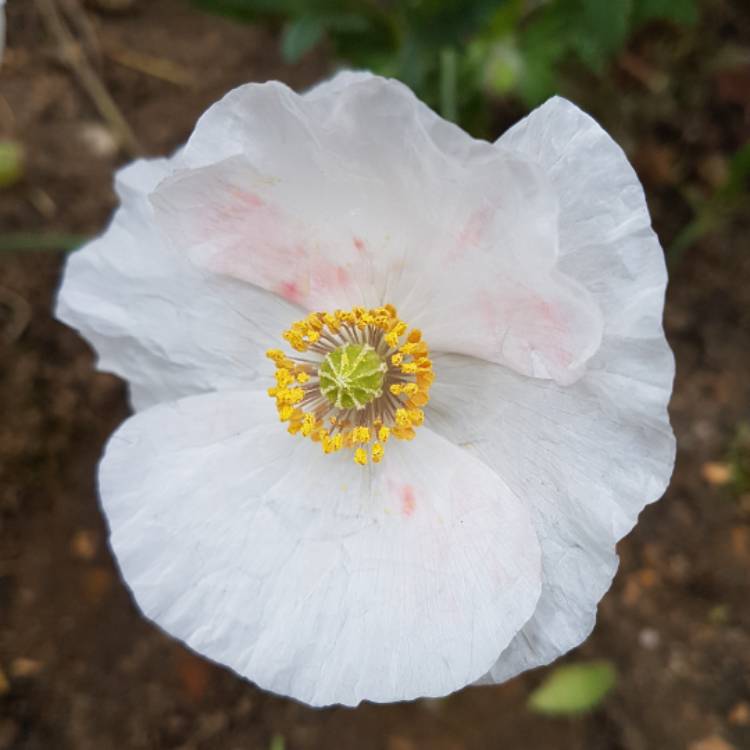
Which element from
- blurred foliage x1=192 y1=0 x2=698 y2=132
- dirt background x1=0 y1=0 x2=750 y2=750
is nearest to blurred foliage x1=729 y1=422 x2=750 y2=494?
dirt background x1=0 y1=0 x2=750 y2=750

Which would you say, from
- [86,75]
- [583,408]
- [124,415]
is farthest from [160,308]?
[86,75]

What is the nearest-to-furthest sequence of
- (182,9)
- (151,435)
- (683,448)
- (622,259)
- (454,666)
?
(622,259), (454,666), (151,435), (683,448), (182,9)

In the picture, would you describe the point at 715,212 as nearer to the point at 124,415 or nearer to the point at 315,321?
the point at 315,321

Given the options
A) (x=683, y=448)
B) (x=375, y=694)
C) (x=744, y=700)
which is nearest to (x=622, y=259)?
(x=375, y=694)

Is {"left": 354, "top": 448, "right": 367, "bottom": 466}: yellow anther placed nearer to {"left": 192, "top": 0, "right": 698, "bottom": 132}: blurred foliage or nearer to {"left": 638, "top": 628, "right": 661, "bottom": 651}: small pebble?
{"left": 192, "top": 0, "right": 698, "bottom": 132}: blurred foliage

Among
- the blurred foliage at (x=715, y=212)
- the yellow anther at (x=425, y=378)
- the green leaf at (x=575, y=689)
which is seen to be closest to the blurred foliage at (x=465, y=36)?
the blurred foliage at (x=715, y=212)

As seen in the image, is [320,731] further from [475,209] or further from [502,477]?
[475,209]
